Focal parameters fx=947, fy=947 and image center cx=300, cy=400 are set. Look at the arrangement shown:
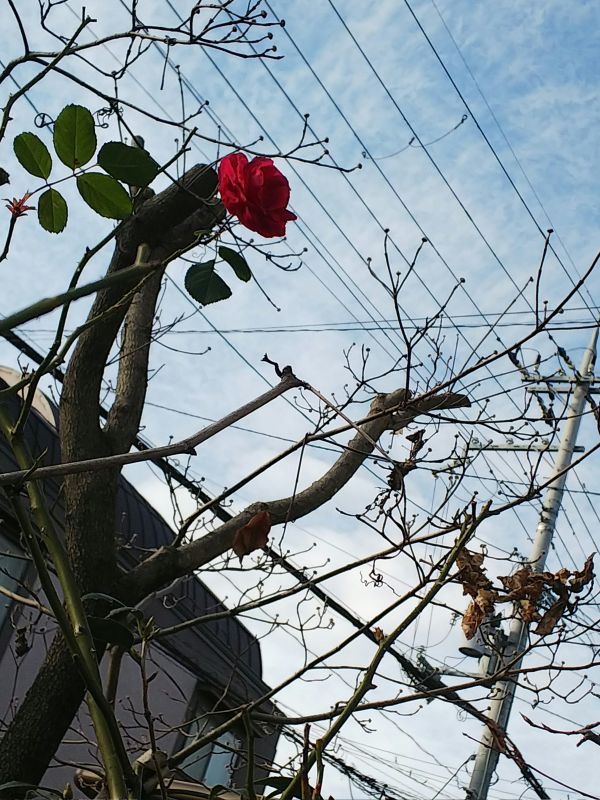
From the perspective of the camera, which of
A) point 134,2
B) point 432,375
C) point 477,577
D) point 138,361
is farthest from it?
point 138,361

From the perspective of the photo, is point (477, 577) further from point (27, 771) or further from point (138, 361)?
point (138, 361)

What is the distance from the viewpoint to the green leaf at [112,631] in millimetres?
1364

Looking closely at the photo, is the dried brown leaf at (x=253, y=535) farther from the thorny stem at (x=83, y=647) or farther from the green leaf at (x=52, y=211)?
the green leaf at (x=52, y=211)

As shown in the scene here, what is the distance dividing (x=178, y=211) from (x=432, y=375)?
2.46 feet

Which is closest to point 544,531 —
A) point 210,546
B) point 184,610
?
point 184,610

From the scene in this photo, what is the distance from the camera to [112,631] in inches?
54.2

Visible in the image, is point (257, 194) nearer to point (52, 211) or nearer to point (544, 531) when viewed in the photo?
point (52, 211)

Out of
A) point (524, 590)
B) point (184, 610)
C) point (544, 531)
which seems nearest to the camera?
point (524, 590)

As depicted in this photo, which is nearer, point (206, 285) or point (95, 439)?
point (206, 285)

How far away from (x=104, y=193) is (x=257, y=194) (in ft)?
0.61

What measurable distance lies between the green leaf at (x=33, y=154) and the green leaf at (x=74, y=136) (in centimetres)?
4

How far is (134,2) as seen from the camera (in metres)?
2.03

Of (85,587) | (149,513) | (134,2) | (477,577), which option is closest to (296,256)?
(134,2)

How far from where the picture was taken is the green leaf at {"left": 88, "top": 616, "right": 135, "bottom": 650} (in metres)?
1.36
